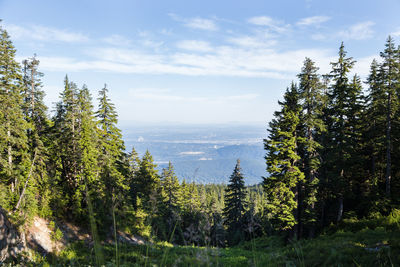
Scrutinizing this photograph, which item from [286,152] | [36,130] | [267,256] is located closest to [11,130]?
[36,130]

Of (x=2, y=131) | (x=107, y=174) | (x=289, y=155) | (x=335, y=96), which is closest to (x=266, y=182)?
(x=289, y=155)

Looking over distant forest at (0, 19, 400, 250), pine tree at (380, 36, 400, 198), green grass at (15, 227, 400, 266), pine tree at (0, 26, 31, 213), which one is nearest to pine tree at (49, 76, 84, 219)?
distant forest at (0, 19, 400, 250)

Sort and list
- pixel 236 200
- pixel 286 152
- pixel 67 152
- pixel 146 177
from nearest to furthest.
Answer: pixel 286 152
pixel 67 152
pixel 146 177
pixel 236 200

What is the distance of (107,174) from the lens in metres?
26.1

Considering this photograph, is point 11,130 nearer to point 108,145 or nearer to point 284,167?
point 108,145

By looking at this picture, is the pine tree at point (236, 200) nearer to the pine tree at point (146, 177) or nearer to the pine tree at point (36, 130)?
the pine tree at point (146, 177)

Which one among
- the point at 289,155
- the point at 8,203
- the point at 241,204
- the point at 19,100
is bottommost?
the point at 241,204

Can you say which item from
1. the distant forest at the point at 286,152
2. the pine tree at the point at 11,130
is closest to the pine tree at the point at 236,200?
the distant forest at the point at 286,152

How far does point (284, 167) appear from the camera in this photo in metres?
20.9

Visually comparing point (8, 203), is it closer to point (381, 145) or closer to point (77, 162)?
point (77, 162)

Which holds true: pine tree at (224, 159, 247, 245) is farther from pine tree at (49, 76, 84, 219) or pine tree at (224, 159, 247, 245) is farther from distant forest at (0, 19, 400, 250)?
pine tree at (49, 76, 84, 219)

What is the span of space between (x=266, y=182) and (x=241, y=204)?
66.8 feet

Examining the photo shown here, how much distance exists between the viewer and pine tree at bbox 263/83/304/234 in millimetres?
20375

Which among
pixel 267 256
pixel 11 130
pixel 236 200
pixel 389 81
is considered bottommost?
pixel 236 200
